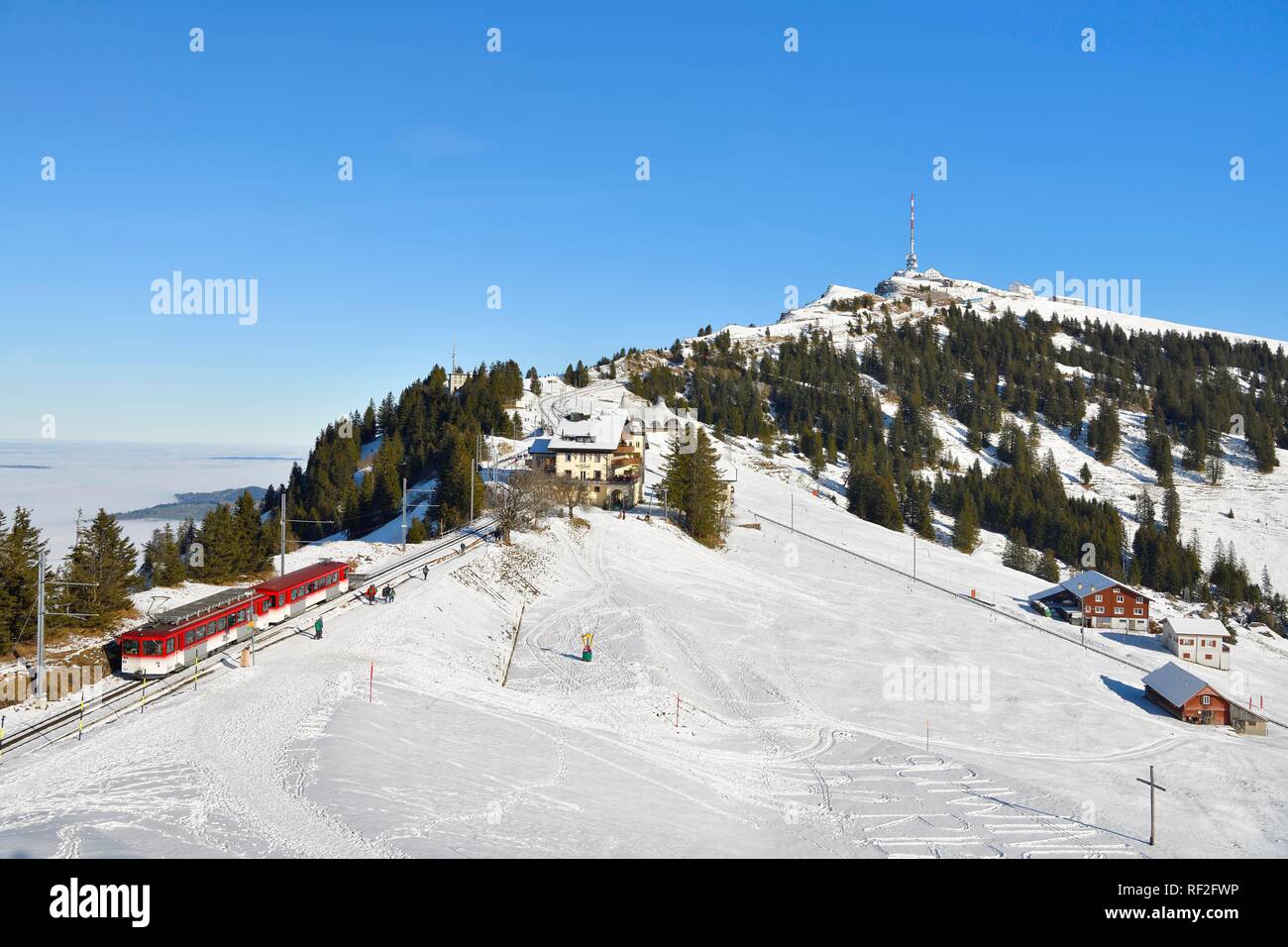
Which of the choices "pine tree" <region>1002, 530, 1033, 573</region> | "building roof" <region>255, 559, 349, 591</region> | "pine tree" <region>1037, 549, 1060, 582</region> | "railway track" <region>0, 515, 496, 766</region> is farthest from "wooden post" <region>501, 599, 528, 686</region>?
"pine tree" <region>1037, 549, 1060, 582</region>

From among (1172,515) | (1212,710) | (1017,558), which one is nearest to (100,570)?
(1212,710)

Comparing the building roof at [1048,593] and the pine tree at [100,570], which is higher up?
the pine tree at [100,570]

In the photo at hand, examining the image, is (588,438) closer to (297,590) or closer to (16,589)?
(297,590)

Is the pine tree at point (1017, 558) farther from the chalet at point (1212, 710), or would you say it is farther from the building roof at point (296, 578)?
the building roof at point (296, 578)

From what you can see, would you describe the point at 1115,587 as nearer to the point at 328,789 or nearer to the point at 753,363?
the point at 328,789

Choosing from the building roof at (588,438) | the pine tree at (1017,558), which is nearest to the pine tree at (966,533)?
the pine tree at (1017,558)

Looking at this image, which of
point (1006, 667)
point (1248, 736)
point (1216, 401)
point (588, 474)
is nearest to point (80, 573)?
point (588, 474)
